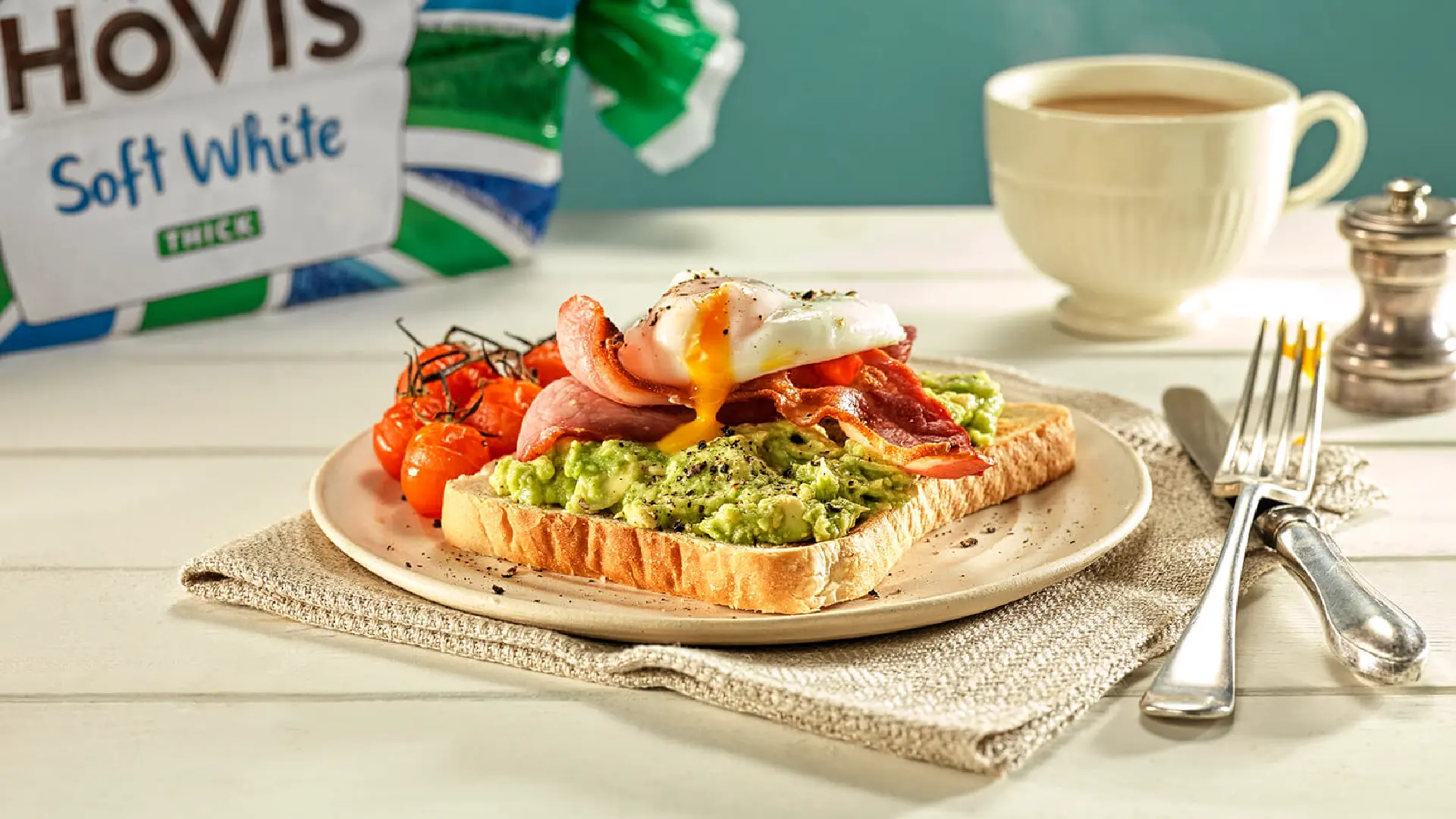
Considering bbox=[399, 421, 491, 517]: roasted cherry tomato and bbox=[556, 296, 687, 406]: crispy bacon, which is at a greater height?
bbox=[556, 296, 687, 406]: crispy bacon

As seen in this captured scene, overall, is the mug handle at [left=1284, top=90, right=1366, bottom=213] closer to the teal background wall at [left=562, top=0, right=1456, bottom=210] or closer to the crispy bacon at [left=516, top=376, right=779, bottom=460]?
the crispy bacon at [left=516, top=376, right=779, bottom=460]

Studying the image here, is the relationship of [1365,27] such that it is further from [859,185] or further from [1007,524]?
[1007,524]

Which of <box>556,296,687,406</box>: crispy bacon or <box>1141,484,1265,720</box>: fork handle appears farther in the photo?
<box>556,296,687,406</box>: crispy bacon

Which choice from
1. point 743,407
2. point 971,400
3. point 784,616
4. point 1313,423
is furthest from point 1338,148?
point 784,616

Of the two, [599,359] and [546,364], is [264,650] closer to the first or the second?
[599,359]

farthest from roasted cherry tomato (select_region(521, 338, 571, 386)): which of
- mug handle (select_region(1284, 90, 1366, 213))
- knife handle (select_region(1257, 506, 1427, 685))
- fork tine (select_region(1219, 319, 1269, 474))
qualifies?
mug handle (select_region(1284, 90, 1366, 213))

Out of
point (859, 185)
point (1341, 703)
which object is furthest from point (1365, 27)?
point (1341, 703)
